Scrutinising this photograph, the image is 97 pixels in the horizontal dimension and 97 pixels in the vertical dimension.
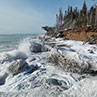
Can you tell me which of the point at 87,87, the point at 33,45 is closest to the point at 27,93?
the point at 87,87

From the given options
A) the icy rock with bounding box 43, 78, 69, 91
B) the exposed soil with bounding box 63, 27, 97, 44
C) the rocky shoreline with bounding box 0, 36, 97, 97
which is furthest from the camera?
the exposed soil with bounding box 63, 27, 97, 44

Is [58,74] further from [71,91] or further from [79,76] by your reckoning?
[71,91]

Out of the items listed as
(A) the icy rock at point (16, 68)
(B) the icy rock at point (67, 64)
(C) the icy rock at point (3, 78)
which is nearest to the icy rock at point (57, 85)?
(B) the icy rock at point (67, 64)

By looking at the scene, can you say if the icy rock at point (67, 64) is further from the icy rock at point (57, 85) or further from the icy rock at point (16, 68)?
the icy rock at point (16, 68)

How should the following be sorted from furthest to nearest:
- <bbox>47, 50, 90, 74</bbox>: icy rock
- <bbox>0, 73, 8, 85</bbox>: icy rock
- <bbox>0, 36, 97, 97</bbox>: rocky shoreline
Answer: <bbox>47, 50, 90, 74</bbox>: icy rock, <bbox>0, 73, 8, 85</bbox>: icy rock, <bbox>0, 36, 97, 97</bbox>: rocky shoreline

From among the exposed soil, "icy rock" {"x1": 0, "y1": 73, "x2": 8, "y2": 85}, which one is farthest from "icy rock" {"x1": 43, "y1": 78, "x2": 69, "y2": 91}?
the exposed soil

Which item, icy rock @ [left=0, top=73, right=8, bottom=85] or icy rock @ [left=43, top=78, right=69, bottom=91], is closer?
icy rock @ [left=43, top=78, right=69, bottom=91]

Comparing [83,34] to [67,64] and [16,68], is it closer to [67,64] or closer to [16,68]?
[67,64]

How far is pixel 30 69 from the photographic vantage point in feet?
11.2

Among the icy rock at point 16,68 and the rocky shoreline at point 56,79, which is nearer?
the rocky shoreline at point 56,79

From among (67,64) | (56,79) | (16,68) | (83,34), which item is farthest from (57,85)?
(83,34)

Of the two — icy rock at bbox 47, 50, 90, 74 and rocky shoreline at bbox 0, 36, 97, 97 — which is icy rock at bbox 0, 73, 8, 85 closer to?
rocky shoreline at bbox 0, 36, 97, 97

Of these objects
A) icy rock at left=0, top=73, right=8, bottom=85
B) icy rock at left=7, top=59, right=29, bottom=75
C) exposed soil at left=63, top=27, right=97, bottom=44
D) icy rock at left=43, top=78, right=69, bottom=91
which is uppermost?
exposed soil at left=63, top=27, right=97, bottom=44

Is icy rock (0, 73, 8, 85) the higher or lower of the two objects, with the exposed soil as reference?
lower
